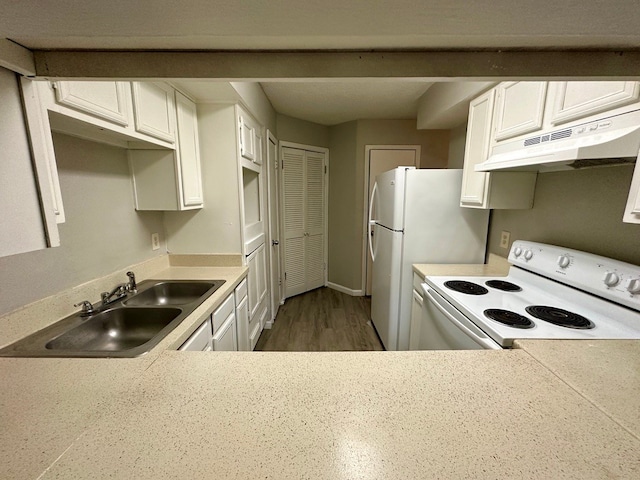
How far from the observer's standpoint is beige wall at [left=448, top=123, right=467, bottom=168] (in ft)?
8.78

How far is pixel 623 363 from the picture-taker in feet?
2.56

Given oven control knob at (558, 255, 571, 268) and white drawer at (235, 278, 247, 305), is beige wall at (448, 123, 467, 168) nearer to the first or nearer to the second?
oven control knob at (558, 255, 571, 268)

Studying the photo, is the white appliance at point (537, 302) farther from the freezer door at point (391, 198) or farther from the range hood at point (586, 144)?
the freezer door at point (391, 198)

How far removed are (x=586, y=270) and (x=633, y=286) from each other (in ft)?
0.66

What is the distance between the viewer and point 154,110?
57.2 inches

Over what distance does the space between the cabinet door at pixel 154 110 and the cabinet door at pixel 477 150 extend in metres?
2.05

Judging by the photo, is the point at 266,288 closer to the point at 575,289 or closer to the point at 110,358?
the point at 110,358

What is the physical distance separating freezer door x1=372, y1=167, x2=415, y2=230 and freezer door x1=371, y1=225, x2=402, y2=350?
0.09m

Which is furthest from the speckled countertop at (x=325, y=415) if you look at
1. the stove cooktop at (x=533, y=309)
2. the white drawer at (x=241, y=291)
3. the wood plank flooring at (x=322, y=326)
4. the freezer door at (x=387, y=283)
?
the wood plank flooring at (x=322, y=326)

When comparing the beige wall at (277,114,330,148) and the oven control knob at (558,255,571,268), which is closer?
the oven control knob at (558,255,571,268)

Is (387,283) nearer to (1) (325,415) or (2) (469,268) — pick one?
(2) (469,268)

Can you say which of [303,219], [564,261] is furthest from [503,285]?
[303,219]

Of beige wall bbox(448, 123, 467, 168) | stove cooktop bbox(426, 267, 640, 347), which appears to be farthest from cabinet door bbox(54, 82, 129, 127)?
beige wall bbox(448, 123, 467, 168)

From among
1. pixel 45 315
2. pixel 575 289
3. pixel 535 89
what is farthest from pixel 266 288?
pixel 535 89
